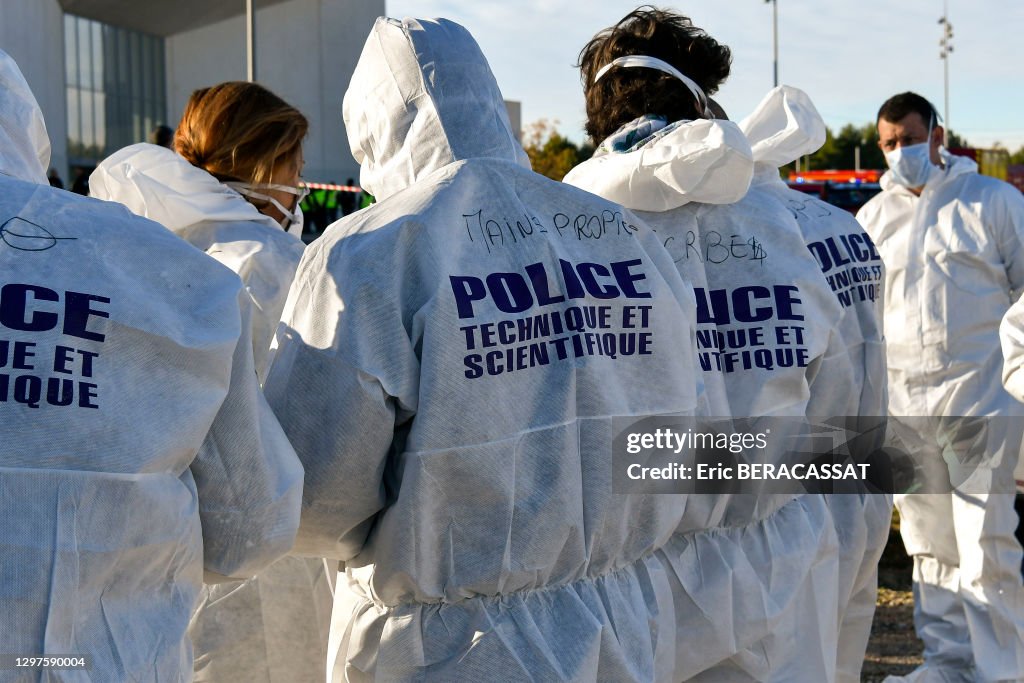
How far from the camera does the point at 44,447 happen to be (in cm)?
160

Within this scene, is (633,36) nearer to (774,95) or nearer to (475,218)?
(774,95)

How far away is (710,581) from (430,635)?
2.74 ft

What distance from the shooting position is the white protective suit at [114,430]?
1593mm

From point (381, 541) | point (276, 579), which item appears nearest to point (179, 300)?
point (381, 541)

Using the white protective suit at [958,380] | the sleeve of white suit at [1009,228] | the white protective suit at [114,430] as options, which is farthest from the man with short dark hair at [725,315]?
the sleeve of white suit at [1009,228]

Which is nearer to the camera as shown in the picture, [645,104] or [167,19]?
[645,104]

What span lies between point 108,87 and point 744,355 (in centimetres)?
2655

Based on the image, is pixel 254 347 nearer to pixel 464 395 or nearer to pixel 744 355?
pixel 464 395

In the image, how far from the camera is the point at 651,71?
3.12 m

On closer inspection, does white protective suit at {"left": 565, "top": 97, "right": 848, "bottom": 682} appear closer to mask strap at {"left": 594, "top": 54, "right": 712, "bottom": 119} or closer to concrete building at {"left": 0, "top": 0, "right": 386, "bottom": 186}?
mask strap at {"left": 594, "top": 54, "right": 712, "bottom": 119}

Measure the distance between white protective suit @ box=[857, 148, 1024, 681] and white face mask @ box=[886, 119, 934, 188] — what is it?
4 cm

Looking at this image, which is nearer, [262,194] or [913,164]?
[262,194]

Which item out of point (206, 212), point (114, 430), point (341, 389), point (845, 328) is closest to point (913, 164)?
point (845, 328)

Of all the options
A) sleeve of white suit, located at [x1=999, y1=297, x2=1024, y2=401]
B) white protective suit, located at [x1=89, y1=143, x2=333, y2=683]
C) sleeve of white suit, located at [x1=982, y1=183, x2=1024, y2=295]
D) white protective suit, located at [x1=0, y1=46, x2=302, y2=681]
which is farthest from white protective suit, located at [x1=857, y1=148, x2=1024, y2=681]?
white protective suit, located at [x1=0, y1=46, x2=302, y2=681]
